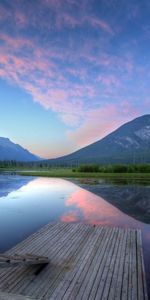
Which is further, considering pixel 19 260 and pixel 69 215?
pixel 69 215

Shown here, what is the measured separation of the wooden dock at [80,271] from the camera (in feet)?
31.1

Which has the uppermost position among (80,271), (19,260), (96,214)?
(19,260)

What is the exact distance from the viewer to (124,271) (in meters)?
11.4

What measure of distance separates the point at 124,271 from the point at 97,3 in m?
32.8

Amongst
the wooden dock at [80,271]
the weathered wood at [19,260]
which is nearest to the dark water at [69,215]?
the wooden dock at [80,271]

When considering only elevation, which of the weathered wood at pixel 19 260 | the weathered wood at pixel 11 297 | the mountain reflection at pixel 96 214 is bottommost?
the mountain reflection at pixel 96 214

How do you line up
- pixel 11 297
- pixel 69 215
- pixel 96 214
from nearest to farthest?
pixel 11 297 < pixel 69 215 < pixel 96 214

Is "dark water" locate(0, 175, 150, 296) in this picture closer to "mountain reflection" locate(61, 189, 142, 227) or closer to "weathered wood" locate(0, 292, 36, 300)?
"mountain reflection" locate(61, 189, 142, 227)

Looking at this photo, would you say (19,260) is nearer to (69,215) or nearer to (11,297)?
(11,297)

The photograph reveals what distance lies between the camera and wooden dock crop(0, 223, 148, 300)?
31.1 feet

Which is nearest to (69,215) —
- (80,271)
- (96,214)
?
(96,214)

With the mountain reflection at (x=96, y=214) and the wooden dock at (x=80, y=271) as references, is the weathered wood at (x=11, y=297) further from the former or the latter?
the mountain reflection at (x=96, y=214)

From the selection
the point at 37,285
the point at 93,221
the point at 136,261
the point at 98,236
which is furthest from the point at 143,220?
the point at 37,285

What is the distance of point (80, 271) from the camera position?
11.3 metres
